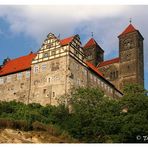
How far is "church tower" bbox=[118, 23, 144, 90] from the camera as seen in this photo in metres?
68.3

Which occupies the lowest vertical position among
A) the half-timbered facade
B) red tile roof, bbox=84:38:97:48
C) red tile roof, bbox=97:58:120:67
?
A: the half-timbered facade

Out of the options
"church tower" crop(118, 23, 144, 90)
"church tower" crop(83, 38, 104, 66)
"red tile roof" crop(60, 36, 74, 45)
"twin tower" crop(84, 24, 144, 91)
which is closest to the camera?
"red tile roof" crop(60, 36, 74, 45)

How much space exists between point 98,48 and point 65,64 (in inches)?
1327

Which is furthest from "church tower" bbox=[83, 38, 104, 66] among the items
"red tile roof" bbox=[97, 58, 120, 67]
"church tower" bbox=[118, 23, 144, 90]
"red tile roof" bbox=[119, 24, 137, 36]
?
"red tile roof" bbox=[119, 24, 137, 36]

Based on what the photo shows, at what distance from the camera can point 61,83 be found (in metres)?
45.1

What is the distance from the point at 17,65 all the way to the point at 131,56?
23.9 m

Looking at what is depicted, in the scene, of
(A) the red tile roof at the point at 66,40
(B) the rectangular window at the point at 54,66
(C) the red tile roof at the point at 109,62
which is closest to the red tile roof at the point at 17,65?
(B) the rectangular window at the point at 54,66

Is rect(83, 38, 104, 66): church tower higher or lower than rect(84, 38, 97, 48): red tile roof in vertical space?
lower

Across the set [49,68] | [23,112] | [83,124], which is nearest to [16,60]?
[49,68]

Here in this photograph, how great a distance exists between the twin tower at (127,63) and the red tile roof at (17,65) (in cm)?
1949

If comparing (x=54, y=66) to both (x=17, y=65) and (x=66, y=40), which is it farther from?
(x=17, y=65)

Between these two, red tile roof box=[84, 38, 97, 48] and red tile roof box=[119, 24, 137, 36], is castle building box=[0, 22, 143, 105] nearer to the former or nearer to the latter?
red tile roof box=[119, 24, 137, 36]

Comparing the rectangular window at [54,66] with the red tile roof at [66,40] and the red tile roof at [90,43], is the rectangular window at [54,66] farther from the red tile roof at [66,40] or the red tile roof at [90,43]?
the red tile roof at [90,43]

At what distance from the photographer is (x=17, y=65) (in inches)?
2044
